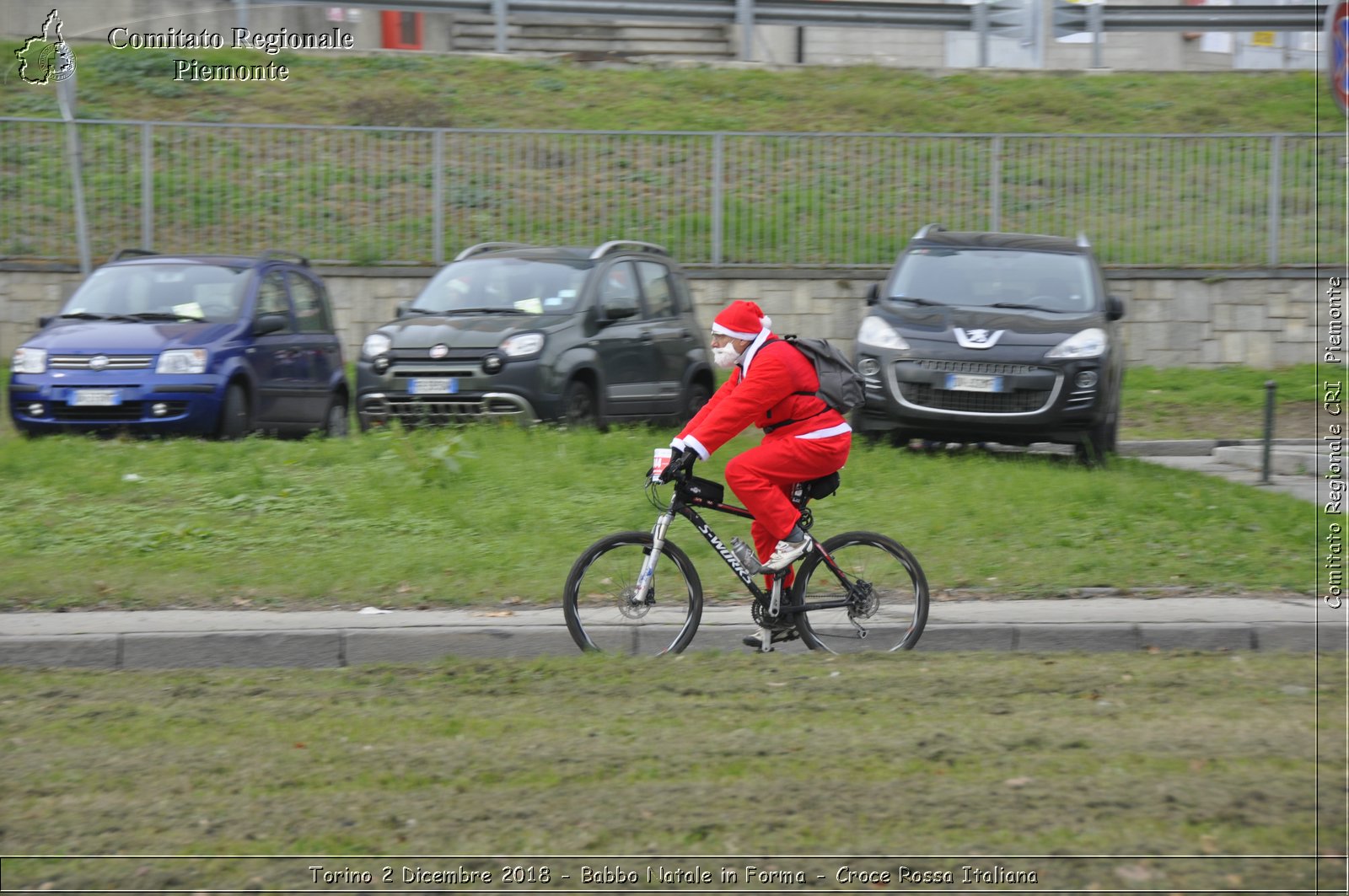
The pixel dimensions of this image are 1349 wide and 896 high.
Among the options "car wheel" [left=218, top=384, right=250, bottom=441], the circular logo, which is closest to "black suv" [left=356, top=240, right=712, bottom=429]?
"car wheel" [left=218, top=384, right=250, bottom=441]

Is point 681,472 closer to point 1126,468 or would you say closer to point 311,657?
point 311,657

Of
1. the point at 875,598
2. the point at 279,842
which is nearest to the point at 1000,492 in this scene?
the point at 875,598

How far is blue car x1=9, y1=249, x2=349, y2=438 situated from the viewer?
11773 mm

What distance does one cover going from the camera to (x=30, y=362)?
1184 centimetres

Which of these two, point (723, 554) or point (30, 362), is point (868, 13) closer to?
point (30, 362)

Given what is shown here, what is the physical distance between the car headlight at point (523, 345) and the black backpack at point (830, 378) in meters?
5.15

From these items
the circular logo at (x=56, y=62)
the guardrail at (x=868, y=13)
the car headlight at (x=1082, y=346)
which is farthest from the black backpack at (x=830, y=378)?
the guardrail at (x=868, y=13)

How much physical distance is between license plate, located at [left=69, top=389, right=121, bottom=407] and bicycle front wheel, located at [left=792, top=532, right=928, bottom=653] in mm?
6974

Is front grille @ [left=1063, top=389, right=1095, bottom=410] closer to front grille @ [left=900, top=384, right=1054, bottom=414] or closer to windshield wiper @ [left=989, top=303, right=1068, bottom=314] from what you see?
front grille @ [left=900, top=384, right=1054, bottom=414]

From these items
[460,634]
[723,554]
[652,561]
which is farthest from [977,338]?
[460,634]

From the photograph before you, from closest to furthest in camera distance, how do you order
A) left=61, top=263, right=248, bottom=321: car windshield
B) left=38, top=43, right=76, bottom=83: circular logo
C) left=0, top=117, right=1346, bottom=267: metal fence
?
left=61, top=263, right=248, bottom=321: car windshield
left=38, top=43, right=76, bottom=83: circular logo
left=0, top=117, right=1346, bottom=267: metal fence

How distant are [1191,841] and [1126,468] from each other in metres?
7.83

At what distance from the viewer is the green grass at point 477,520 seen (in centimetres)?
850

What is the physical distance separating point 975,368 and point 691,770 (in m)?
7.19
